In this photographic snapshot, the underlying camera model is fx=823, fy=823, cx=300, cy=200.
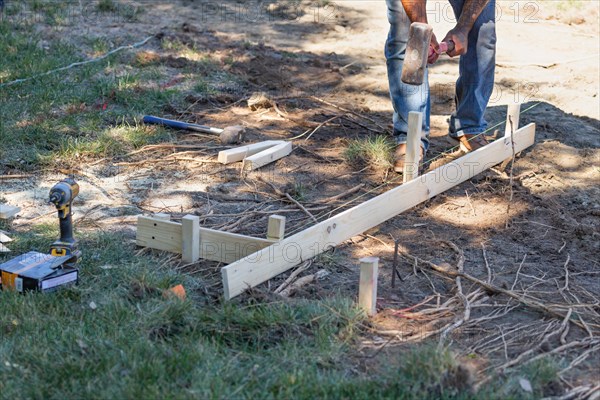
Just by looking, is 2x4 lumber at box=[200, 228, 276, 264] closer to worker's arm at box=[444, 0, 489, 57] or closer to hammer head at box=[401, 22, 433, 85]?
hammer head at box=[401, 22, 433, 85]

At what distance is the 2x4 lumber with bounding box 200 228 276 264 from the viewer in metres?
3.78

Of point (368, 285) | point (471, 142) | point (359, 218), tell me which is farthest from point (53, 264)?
point (471, 142)

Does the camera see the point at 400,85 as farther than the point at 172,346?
Yes

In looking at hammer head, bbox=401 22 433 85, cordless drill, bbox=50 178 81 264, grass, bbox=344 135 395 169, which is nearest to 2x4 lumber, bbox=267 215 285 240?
cordless drill, bbox=50 178 81 264

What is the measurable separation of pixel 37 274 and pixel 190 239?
2.39ft

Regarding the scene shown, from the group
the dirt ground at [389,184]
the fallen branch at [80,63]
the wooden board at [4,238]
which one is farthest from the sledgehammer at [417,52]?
the fallen branch at [80,63]

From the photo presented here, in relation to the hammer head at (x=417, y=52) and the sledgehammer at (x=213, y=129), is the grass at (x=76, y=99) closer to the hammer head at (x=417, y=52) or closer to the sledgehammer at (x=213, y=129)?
the sledgehammer at (x=213, y=129)

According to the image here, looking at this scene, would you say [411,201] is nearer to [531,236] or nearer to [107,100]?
[531,236]

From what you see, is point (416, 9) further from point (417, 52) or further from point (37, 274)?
point (37, 274)

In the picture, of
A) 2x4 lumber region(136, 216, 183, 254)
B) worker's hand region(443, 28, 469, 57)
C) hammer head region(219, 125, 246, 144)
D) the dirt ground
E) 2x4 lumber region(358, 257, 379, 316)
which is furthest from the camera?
hammer head region(219, 125, 246, 144)

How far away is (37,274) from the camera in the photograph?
3.38 metres

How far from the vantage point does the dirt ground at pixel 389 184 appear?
348 cm

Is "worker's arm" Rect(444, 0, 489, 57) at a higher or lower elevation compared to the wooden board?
higher

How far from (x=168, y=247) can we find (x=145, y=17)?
5262mm
